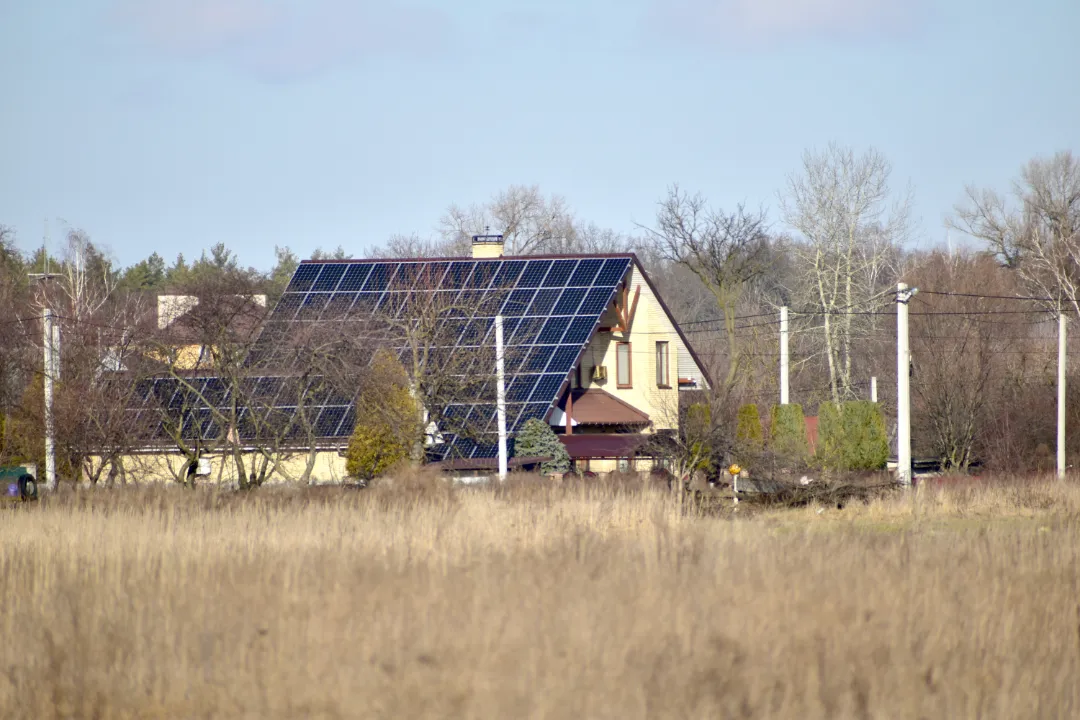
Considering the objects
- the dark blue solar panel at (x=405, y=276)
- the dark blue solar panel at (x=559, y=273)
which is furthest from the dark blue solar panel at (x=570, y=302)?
the dark blue solar panel at (x=405, y=276)

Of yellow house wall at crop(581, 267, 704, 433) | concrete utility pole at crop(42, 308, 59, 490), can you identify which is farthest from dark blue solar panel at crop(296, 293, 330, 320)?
yellow house wall at crop(581, 267, 704, 433)

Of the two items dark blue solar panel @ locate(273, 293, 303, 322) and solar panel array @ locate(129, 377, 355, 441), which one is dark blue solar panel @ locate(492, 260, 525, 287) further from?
solar panel array @ locate(129, 377, 355, 441)

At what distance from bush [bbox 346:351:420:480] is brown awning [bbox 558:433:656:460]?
20.3 ft

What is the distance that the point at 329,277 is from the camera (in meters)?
39.3

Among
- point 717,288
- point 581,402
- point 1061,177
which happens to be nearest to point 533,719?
point 581,402

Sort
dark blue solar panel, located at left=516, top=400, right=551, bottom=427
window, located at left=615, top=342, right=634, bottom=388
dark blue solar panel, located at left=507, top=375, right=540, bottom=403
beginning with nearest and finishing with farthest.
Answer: dark blue solar panel, located at left=516, top=400, right=551, bottom=427
dark blue solar panel, located at left=507, top=375, right=540, bottom=403
window, located at left=615, top=342, right=634, bottom=388

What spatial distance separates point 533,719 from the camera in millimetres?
6109

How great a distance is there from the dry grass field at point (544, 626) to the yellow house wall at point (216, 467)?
41.6 feet

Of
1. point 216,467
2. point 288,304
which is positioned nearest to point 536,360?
point 288,304

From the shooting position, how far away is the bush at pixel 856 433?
130ft

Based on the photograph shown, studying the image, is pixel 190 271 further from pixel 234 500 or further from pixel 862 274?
pixel 234 500

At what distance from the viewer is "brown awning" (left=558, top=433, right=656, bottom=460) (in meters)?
34.4

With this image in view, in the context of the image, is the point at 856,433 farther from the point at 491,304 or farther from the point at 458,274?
the point at 458,274

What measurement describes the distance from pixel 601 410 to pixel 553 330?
406 centimetres
